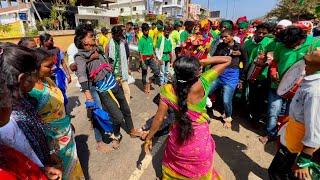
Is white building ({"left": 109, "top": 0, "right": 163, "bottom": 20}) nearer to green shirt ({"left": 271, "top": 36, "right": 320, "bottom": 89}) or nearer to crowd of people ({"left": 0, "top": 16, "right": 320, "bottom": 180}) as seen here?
crowd of people ({"left": 0, "top": 16, "right": 320, "bottom": 180})

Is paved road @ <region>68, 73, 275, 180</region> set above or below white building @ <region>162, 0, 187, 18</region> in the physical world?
below

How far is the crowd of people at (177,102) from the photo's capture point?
1472mm

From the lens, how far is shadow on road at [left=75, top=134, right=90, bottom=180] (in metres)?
3.51

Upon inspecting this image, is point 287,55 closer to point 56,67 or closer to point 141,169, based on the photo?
point 141,169

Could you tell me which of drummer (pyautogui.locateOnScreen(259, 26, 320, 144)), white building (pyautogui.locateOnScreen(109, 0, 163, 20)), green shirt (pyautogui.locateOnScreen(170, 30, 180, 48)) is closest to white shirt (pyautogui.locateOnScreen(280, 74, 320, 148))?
drummer (pyautogui.locateOnScreen(259, 26, 320, 144))

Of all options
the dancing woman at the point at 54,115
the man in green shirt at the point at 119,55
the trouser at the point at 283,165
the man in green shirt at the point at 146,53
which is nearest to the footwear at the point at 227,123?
the man in green shirt at the point at 119,55

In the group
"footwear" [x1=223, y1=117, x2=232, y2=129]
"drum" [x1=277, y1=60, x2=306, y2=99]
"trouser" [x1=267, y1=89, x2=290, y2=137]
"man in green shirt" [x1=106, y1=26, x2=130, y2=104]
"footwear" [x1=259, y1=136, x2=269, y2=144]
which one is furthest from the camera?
"man in green shirt" [x1=106, y1=26, x2=130, y2=104]

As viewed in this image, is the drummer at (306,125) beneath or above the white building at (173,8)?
beneath

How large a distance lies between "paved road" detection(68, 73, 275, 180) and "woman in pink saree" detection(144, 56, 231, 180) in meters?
1.11

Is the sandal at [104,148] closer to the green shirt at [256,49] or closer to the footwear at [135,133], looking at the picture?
the footwear at [135,133]

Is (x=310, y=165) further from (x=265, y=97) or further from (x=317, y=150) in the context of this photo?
(x=265, y=97)

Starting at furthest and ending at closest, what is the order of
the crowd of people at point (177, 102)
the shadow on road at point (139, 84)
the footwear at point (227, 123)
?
the shadow on road at point (139, 84), the footwear at point (227, 123), the crowd of people at point (177, 102)

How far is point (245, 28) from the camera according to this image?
7457mm

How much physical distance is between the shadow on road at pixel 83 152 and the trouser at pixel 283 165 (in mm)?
2260
